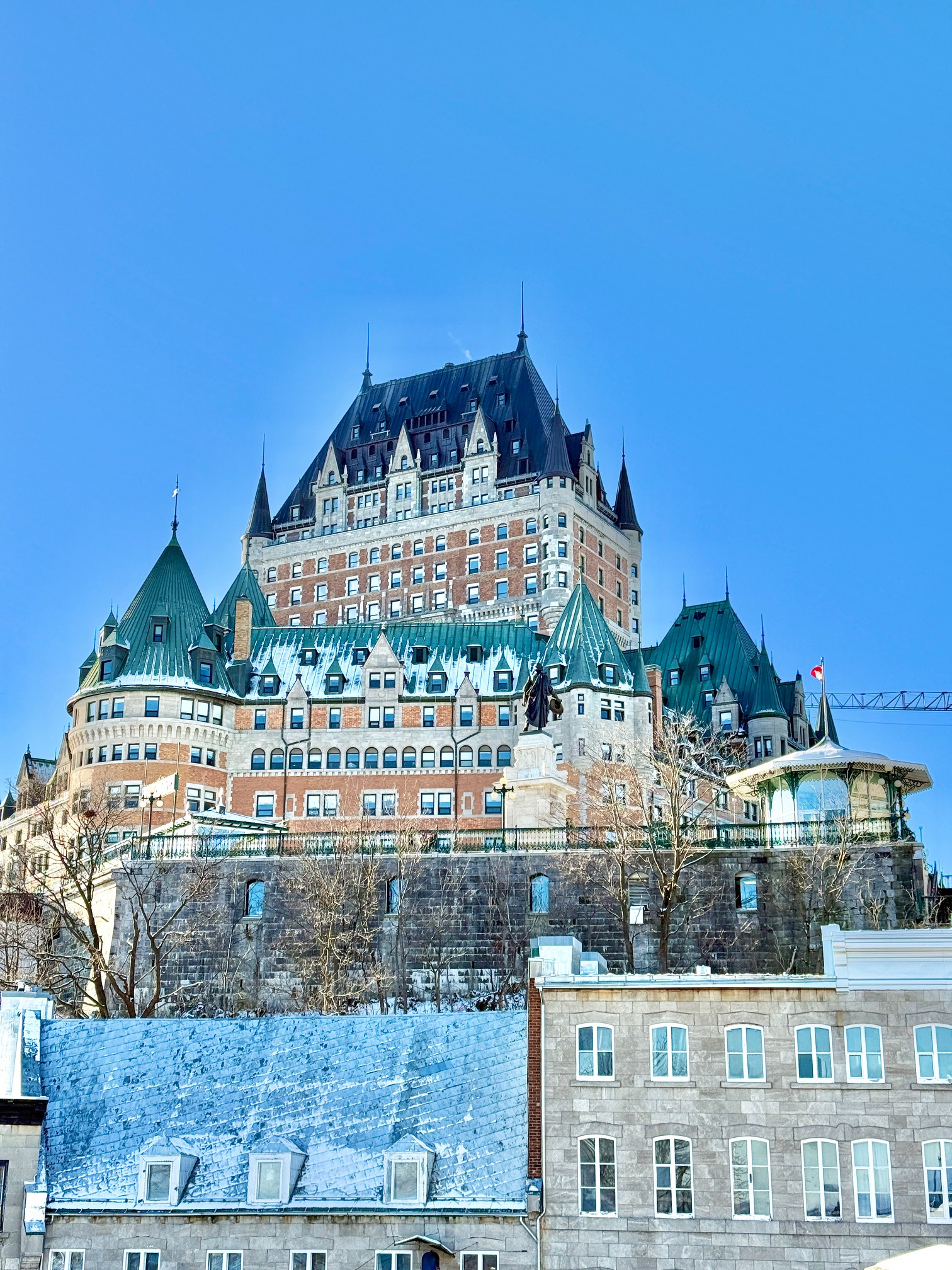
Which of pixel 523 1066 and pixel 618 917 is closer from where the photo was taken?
pixel 523 1066

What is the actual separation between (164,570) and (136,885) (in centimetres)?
4057

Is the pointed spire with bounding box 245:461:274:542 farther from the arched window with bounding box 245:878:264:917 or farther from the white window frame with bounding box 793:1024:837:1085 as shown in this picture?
the white window frame with bounding box 793:1024:837:1085

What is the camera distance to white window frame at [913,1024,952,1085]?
3950cm

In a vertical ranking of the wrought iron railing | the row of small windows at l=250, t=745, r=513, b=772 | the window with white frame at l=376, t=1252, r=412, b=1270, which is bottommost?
the window with white frame at l=376, t=1252, r=412, b=1270

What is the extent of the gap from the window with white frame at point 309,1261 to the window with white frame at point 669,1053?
28.0 feet

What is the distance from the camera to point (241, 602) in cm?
11900

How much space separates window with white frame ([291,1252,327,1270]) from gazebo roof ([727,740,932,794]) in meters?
37.3

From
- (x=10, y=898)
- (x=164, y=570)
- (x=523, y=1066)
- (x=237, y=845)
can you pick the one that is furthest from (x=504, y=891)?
(x=164, y=570)

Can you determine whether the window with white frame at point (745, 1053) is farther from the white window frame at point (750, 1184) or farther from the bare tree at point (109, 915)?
the bare tree at point (109, 915)

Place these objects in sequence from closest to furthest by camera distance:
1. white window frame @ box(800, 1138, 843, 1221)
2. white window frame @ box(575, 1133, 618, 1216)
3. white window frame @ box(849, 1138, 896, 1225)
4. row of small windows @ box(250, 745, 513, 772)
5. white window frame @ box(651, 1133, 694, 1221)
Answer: white window frame @ box(849, 1138, 896, 1225)
white window frame @ box(800, 1138, 843, 1221)
white window frame @ box(651, 1133, 694, 1221)
white window frame @ box(575, 1133, 618, 1216)
row of small windows @ box(250, 745, 513, 772)

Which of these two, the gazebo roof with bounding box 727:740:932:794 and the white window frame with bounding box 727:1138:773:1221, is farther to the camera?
the gazebo roof with bounding box 727:740:932:794

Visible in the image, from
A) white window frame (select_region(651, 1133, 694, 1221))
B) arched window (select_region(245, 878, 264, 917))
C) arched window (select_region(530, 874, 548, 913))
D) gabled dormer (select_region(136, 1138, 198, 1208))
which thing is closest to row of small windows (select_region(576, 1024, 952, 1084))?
white window frame (select_region(651, 1133, 694, 1221))

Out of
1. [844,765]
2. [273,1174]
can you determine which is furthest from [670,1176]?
[844,765]

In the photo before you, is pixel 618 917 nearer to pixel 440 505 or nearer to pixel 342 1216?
pixel 342 1216
